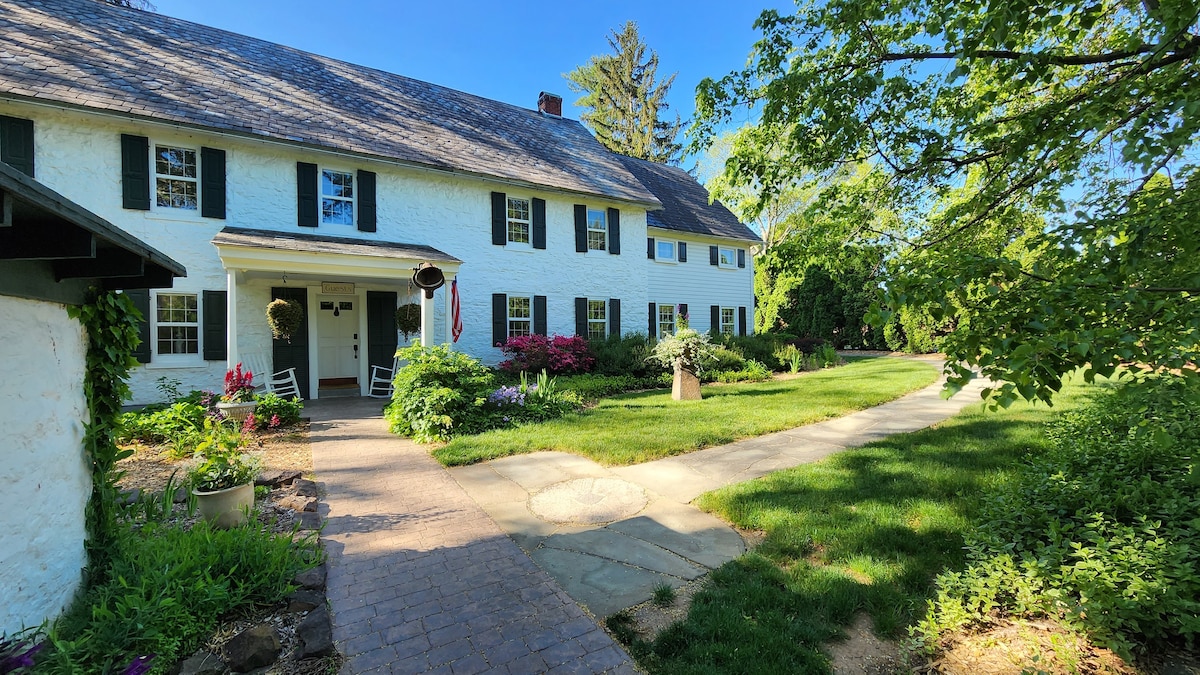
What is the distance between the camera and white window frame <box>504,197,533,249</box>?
43.3 ft

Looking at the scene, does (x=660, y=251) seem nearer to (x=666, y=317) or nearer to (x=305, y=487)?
(x=666, y=317)

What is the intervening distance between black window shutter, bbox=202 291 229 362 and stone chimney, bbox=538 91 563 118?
13.0 meters

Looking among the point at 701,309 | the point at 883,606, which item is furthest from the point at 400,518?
the point at 701,309

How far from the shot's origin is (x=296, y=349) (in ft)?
35.4

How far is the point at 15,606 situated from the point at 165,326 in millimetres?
9292

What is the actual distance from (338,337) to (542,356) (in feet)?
15.5

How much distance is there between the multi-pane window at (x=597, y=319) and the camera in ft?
48.7

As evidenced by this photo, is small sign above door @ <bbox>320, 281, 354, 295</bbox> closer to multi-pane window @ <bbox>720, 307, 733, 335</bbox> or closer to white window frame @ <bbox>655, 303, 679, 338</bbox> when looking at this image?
white window frame @ <bbox>655, 303, 679, 338</bbox>

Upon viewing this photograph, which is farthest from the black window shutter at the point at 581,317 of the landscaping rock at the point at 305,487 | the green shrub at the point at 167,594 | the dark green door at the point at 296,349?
Result: the green shrub at the point at 167,594

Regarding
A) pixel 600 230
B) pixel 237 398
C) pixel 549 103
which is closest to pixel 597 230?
pixel 600 230

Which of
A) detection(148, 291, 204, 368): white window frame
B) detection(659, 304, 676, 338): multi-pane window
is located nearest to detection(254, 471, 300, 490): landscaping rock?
detection(148, 291, 204, 368): white window frame

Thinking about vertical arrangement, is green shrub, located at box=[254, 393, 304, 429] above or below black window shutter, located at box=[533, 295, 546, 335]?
→ below

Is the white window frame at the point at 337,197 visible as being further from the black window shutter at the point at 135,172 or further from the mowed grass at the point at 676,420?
the mowed grass at the point at 676,420

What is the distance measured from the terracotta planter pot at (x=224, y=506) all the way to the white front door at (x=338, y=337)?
8097 mm
